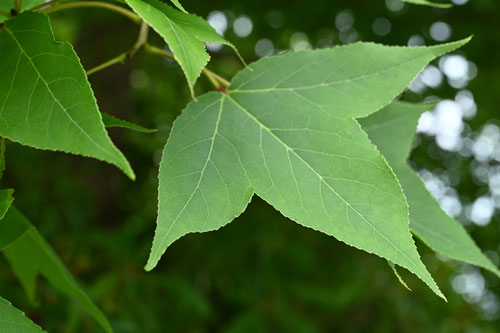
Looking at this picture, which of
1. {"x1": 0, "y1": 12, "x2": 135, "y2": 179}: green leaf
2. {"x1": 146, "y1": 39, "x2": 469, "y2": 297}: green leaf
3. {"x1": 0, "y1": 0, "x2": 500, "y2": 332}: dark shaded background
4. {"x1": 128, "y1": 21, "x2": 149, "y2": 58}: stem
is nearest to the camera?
{"x1": 0, "y1": 12, "x2": 135, "y2": 179}: green leaf

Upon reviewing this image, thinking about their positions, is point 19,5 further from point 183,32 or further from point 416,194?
point 416,194

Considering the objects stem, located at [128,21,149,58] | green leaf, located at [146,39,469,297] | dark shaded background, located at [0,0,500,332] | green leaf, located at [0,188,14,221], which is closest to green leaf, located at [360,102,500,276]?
green leaf, located at [146,39,469,297]

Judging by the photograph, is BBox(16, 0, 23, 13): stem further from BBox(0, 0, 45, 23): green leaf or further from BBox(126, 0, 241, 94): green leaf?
BBox(126, 0, 241, 94): green leaf

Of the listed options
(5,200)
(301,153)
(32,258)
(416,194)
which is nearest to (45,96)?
(5,200)

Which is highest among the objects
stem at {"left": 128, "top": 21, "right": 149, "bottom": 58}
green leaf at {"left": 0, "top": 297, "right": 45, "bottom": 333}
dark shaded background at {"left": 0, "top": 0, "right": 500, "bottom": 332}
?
stem at {"left": 128, "top": 21, "right": 149, "bottom": 58}

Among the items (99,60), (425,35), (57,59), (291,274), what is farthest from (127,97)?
(57,59)
